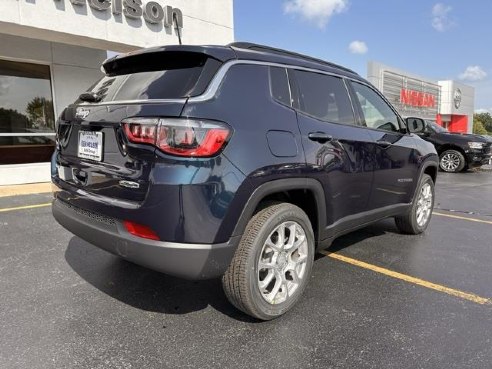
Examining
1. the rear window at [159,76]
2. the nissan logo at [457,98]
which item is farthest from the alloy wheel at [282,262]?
the nissan logo at [457,98]

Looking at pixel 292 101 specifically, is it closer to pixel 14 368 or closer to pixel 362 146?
pixel 362 146

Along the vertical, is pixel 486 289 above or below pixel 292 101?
below

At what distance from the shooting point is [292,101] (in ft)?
9.94

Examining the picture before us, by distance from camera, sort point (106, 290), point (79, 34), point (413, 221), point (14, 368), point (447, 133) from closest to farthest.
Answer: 1. point (14, 368)
2. point (106, 290)
3. point (413, 221)
4. point (79, 34)
5. point (447, 133)

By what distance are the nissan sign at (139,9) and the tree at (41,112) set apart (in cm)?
267

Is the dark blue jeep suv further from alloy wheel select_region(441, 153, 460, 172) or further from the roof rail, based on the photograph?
alloy wheel select_region(441, 153, 460, 172)

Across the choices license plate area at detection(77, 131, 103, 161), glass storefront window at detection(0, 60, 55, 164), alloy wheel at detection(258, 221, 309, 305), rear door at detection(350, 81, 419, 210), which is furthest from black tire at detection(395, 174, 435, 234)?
glass storefront window at detection(0, 60, 55, 164)

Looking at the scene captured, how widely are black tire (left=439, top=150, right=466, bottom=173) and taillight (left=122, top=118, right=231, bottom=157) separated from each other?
12729 millimetres

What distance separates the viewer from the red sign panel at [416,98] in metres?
27.8

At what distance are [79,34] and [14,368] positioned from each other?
738cm

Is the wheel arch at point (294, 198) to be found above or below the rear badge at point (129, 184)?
below

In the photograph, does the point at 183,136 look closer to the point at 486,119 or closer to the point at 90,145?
the point at 90,145

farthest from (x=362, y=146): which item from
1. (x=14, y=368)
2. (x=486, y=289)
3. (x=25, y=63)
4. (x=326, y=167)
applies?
(x=25, y=63)

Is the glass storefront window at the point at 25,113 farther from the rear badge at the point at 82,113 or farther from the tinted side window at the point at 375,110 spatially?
the tinted side window at the point at 375,110
